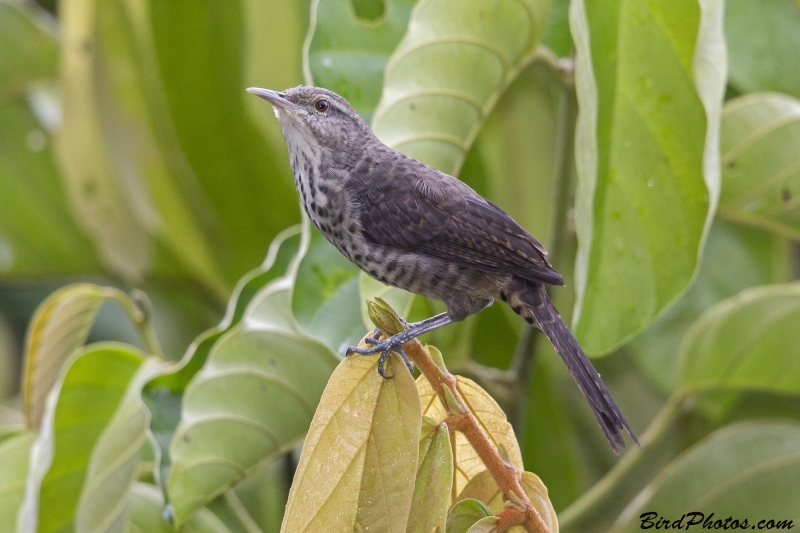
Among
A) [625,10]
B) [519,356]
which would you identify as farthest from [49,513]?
[625,10]

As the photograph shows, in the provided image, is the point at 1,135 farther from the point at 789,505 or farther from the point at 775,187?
the point at 789,505

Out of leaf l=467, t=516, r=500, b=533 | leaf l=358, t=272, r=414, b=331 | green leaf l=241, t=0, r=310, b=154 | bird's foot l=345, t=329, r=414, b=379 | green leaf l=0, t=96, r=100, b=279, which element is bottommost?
green leaf l=0, t=96, r=100, b=279

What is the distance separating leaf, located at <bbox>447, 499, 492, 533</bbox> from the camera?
1246 millimetres

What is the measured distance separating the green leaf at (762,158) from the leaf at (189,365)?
1.10 metres

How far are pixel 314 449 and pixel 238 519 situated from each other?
38.9 inches

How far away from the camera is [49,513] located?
197 cm

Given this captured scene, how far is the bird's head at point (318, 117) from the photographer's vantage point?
186 cm

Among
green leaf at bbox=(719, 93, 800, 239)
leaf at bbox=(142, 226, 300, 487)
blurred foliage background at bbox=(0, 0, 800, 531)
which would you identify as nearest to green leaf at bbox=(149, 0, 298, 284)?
blurred foliage background at bbox=(0, 0, 800, 531)

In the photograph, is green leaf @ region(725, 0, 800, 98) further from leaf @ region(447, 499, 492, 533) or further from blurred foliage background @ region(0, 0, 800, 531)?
leaf @ region(447, 499, 492, 533)

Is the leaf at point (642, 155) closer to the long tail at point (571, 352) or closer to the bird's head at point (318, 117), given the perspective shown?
the long tail at point (571, 352)

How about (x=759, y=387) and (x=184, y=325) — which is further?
(x=184, y=325)

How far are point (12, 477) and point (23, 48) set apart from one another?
1764mm

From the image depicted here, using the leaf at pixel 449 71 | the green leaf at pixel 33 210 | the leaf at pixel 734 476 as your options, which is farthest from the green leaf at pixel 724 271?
the green leaf at pixel 33 210

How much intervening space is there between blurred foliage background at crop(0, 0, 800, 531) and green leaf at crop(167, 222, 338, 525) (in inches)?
0.5
